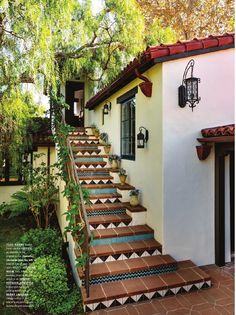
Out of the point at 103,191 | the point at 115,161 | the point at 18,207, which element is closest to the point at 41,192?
the point at 18,207

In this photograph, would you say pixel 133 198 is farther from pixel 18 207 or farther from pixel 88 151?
pixel 18 207

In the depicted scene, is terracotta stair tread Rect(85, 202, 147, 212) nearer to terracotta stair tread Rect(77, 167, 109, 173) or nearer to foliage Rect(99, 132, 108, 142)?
terracotta stair tread Rect(77, 167, 109, 173)

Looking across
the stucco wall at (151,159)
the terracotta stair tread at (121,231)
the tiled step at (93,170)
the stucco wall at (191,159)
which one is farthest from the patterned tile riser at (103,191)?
the stucco wall at (191,159)

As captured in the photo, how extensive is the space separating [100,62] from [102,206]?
4707 mm

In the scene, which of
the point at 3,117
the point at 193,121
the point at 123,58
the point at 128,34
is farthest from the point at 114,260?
the point at 123,58

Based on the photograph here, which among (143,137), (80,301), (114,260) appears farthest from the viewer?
(143,137)

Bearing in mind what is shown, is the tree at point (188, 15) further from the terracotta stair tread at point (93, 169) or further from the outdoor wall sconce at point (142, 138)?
the outdoor wall sconce at point (142, 138)

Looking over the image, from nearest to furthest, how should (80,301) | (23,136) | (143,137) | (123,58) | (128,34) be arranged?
Answer: (80,301) → (143,137) → (128,34) → (123,58) → (23,136)

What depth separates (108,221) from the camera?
18.0 ft

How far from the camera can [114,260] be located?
187 inches

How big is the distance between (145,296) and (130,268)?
1.66 feet

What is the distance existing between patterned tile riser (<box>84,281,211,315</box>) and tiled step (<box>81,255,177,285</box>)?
1.33 ft

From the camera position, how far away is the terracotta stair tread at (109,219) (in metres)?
5.45

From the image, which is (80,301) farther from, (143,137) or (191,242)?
(143,137)
